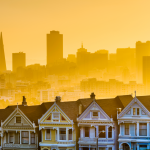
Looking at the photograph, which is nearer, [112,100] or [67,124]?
[67,124]

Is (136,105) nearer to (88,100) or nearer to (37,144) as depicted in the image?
(88,100)

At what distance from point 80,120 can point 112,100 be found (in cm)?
572

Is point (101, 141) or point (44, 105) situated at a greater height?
point (44, 105)

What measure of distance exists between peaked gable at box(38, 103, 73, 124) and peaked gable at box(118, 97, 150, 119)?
5.86m

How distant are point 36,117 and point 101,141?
8384 millimetres

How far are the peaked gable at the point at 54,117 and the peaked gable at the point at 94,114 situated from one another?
5.15 ft

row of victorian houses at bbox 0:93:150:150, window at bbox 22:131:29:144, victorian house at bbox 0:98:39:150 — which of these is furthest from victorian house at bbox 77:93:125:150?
window at bbox 22:131:29:144

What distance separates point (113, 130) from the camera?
52.8 metres

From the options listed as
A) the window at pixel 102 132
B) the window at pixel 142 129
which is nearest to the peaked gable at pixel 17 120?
the window at pixel 102 132

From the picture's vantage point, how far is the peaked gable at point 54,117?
175ft

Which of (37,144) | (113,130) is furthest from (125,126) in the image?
(37,144)

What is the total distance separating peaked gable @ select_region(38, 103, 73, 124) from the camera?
5342 cm

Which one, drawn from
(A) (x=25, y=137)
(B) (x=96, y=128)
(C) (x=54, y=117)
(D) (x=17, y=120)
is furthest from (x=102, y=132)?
(D) (x=17, y=120)

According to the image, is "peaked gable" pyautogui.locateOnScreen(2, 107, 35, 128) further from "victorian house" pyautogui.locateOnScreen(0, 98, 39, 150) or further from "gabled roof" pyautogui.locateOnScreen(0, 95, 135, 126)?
"gabled roof" pyautogui.locateOnScreen(0, 95, 135, 126)
